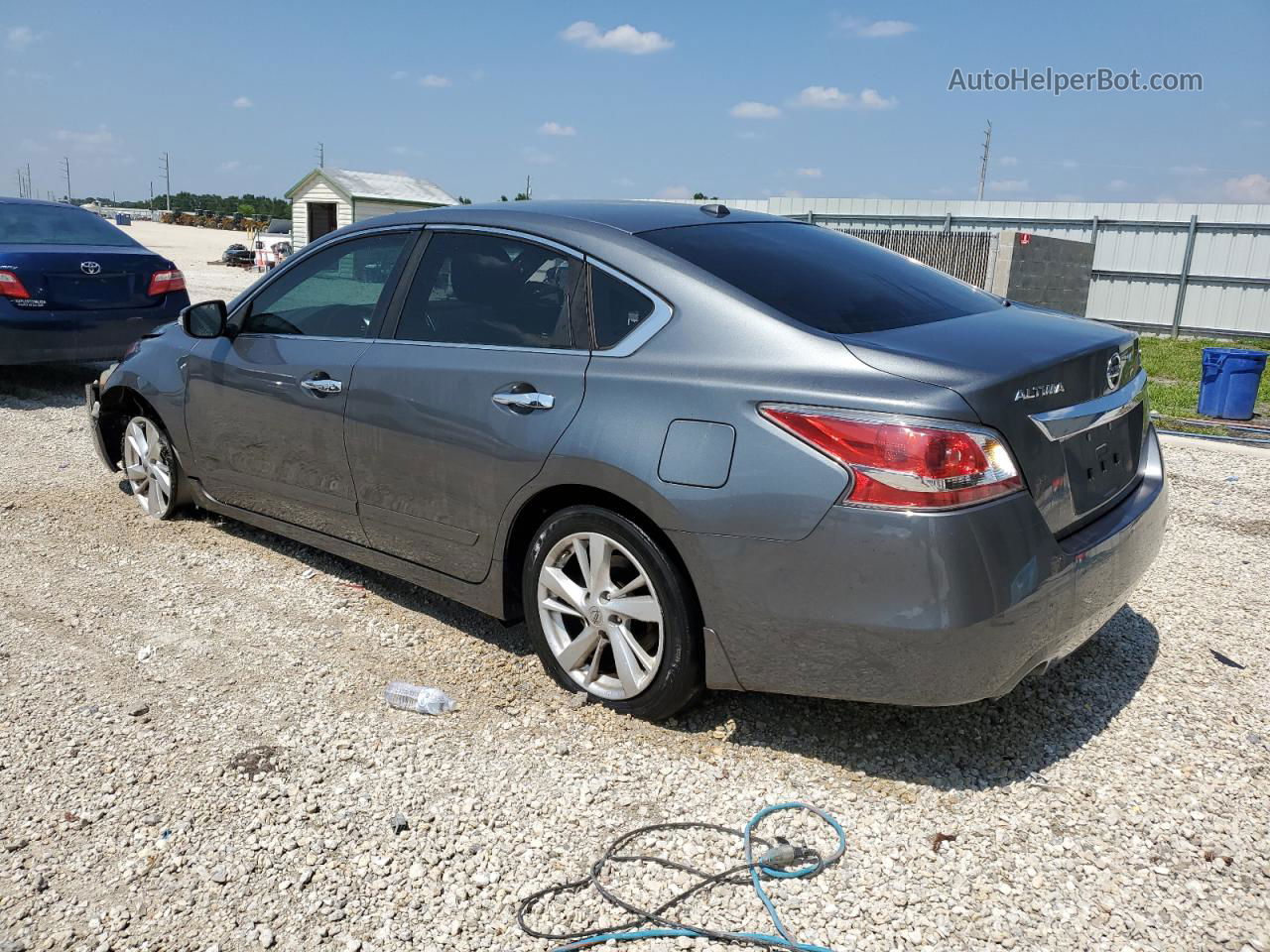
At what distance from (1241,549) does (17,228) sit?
31.2ft

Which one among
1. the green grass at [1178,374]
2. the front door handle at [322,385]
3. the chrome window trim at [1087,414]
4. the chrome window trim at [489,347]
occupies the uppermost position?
the chrome window trim at [489,347]

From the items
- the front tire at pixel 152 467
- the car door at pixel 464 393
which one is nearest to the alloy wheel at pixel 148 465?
the front tire at pixel 152 467

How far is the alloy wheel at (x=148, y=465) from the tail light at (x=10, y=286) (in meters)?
3.60

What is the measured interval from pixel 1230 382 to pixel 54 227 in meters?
11.2

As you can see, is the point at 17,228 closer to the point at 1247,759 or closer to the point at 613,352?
the point at 613,352

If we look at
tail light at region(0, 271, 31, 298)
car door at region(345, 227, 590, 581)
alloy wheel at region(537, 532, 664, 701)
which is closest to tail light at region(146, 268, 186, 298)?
tail light at region(0, 271, 31, 298)

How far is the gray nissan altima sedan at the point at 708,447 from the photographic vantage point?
2689 millimetres

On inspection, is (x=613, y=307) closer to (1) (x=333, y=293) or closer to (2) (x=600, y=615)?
(2) (x=600, y=615)

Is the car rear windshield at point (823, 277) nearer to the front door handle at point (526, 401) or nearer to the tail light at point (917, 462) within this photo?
the tail light at point (917, 462)

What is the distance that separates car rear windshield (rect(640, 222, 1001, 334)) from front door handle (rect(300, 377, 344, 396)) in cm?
145

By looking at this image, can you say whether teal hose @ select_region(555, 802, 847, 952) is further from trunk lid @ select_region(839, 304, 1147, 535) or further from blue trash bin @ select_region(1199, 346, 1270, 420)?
blue trash bin @ select_region(1199, 346, 1270, 420)

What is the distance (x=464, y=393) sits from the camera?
359 cm

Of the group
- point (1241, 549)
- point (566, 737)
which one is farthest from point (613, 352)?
point (1241, 549)

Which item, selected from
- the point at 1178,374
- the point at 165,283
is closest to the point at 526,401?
the point at 165,283
